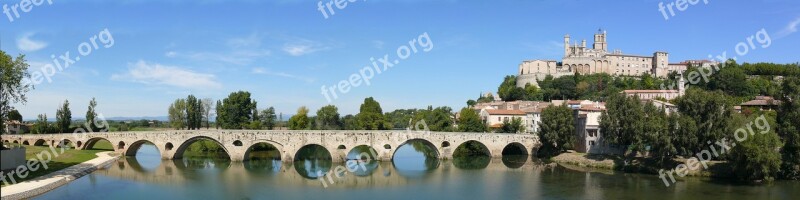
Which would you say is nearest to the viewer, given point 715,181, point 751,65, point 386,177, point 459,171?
point 715,181

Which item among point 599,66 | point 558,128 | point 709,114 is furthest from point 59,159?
point 599,66

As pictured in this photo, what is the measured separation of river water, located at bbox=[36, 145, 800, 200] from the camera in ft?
91.9

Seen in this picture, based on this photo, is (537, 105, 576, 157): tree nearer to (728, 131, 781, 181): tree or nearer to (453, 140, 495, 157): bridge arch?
(453, 140, 495, 157): bridge arch

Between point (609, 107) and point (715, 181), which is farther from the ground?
point (609, 107)

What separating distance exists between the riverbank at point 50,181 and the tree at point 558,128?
98.8ft

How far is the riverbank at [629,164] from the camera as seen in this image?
32344 mm

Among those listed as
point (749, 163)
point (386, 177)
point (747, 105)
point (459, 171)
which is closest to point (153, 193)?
point (386, 177)

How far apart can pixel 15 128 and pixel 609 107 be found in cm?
6278

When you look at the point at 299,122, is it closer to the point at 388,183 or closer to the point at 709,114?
the point at 388,183

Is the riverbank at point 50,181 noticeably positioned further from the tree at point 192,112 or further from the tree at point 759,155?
the tree at point 759,155

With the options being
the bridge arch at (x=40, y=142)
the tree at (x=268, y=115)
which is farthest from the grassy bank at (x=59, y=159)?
the tree at (x=268, y=115)

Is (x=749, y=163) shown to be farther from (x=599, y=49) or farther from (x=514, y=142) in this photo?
(x=599, y=49)

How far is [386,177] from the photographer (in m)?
35.5

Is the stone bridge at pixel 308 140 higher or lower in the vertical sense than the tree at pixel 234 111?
lower
